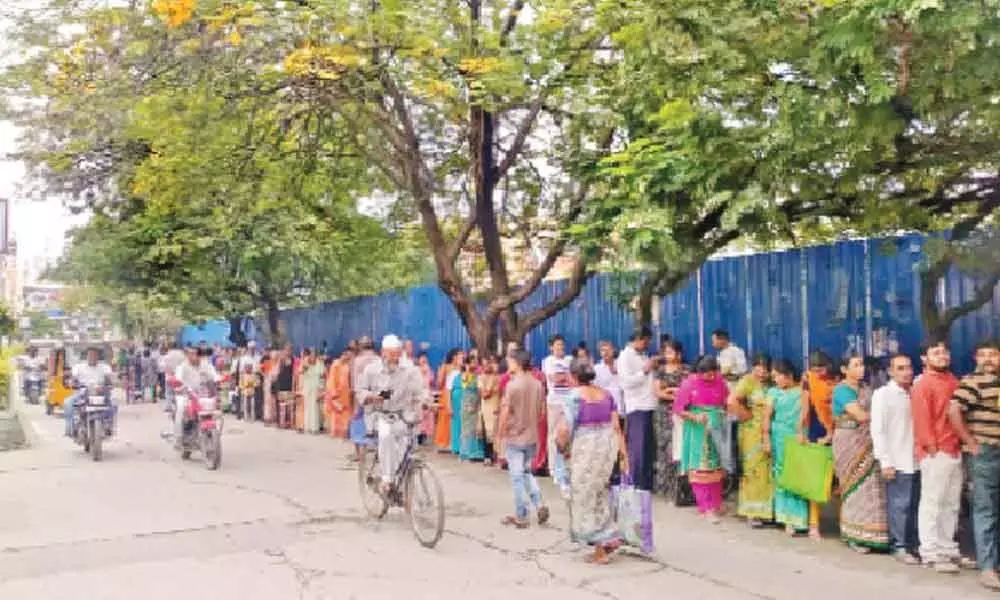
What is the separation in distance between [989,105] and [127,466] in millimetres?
11601

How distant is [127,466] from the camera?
44.9 ft

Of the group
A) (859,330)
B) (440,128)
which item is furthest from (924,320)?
(440,128)

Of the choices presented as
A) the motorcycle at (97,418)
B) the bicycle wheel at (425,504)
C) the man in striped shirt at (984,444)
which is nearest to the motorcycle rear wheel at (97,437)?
the motorcycle at (97,418)

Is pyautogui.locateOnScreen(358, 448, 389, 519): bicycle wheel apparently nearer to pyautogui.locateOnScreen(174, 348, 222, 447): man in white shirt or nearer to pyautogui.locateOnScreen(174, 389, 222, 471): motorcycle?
pyautogui.locateOnScreen(174, 389, 222, 471): motorcycle

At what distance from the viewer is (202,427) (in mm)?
13602

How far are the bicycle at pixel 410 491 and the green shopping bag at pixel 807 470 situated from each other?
299 cm

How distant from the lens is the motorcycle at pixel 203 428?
13383 millimetres

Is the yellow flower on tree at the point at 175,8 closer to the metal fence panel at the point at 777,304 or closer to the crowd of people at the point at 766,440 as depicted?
→ the crowd of people at the point at 766,440

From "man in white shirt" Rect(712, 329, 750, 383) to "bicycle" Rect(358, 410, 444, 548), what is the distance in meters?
3.54

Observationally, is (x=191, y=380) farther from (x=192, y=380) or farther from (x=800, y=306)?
(x=800, y=306)

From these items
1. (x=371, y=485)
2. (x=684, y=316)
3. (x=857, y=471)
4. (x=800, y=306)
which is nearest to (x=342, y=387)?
(x=684, y=316)

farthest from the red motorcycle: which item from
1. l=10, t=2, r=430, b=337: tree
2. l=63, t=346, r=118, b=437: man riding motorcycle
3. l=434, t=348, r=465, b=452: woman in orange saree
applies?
l=434, t=348, r=465, b=452: woman in orange saree

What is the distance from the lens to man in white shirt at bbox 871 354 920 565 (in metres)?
7.52

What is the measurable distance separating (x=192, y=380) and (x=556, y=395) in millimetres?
5998
